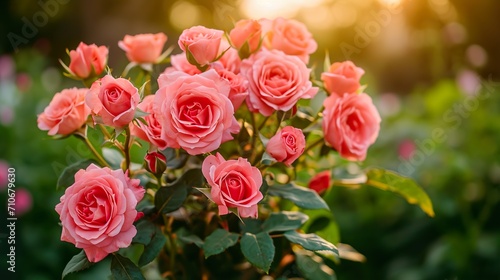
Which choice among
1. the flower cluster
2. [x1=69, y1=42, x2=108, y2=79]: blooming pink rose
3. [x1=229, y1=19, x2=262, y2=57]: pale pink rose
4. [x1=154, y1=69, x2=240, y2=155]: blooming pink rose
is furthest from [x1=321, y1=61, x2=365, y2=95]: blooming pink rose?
[x1=69, y1=42, x2=108, y2=79]: blooming pink rose

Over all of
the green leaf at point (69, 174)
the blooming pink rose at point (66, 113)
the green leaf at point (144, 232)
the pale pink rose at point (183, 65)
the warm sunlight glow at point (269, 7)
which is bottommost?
the warm sunlight glow at point (269, 7)

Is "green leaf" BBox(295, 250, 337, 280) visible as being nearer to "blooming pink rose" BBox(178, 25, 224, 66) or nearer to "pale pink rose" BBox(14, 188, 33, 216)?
"blooming pink rose" BBox(178, 25, 224, 66)

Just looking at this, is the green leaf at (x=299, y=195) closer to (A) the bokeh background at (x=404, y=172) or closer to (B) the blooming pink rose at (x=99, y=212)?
(B) the blooming pink rose at (x=99, y=212)

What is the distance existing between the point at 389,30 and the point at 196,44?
16.8 feet

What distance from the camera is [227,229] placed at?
1025mm

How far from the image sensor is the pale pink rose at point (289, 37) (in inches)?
42.3

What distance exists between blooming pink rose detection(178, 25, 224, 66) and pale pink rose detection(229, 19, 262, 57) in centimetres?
6

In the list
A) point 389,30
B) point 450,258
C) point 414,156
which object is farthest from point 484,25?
point 450,258

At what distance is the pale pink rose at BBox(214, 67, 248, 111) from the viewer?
0.95 meters

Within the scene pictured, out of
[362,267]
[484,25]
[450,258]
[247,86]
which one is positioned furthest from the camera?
[484,25]

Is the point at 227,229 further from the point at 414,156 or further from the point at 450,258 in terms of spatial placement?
the point at 414,156

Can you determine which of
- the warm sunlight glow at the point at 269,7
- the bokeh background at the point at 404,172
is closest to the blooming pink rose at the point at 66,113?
the warm sunlight glow at the point at 269,7

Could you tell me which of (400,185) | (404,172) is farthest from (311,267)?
(404,172)

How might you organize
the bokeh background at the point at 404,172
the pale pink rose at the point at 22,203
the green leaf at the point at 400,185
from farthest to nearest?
1. the pale pink rose at the point at 22,203
2. the bokeh background at the point at 404,172
3. the green leaf at the point at 400,185
